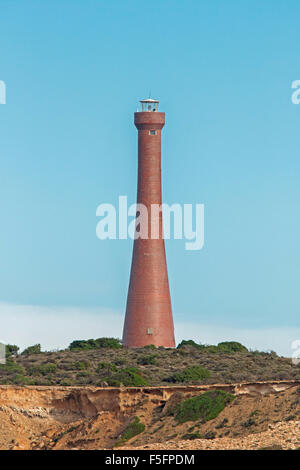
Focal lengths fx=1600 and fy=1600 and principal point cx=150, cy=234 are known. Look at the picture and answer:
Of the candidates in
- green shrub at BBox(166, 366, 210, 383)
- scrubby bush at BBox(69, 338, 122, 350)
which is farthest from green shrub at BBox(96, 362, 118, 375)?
scrubby bush at BBox(69, 338, 122, 350)

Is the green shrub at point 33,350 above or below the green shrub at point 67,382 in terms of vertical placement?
above

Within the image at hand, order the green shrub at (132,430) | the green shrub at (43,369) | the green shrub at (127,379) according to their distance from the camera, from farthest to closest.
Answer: the green shrub at (43,369) < the green shrub at (127,379) < the green shrub at (132,430)

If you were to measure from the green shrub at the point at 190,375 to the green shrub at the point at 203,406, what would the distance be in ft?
46.0

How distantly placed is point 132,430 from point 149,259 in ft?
107

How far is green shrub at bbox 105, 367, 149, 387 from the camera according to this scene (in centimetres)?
8412

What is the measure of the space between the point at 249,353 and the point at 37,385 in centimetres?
2159

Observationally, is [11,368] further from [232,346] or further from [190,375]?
[232,346]

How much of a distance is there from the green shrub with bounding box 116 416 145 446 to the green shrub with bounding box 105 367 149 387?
10.2 meters

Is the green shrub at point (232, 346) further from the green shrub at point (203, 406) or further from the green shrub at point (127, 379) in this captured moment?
the green shrub at point (203, 406)

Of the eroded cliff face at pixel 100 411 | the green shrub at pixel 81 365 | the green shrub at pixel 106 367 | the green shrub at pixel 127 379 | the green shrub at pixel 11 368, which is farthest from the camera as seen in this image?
the green shrub at pixel 81 365

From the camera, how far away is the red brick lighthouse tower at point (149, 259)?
10369 centimetres

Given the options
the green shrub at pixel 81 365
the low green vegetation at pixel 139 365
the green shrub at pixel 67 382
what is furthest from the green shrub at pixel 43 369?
the green shrub at pixel 67 382

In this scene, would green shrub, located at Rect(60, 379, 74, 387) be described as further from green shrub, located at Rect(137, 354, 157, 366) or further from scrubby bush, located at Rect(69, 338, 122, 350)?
scrubby bush, located at Rect(69, 338, 122, 350)
